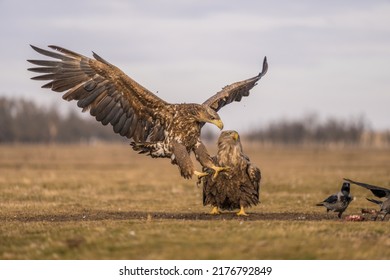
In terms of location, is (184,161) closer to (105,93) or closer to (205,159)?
(205,159)

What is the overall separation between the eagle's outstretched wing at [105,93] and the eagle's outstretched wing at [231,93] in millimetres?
1765

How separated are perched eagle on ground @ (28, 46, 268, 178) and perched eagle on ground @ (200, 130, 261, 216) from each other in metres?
0.60

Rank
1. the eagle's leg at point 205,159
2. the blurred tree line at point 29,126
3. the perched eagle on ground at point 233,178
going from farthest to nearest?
the blurred tree line at point 29,126 < the perched eagle on ground at point 233,178 < the eagle's leg at point 205,159

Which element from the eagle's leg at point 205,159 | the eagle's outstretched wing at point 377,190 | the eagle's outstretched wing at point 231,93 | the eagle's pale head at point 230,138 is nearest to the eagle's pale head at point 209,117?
the eagle's leg at point 205,159

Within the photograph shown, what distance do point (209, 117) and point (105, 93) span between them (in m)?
2.90

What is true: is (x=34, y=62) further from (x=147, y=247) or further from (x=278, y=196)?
(x=278, y=196)

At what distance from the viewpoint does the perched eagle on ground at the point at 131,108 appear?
16.3m

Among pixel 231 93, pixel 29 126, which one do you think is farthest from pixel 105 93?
pixel 29 126

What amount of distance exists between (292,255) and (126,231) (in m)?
3.34

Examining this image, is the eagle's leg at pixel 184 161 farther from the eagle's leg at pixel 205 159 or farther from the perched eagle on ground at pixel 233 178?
the perched eagle on ground at pixel 233 178

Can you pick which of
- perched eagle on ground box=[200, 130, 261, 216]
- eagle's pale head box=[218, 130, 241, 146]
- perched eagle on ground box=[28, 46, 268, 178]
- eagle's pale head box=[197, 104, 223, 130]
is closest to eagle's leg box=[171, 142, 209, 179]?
perched eagle on ground box=[28, 46, 268, 178]

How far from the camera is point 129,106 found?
17.4 metres

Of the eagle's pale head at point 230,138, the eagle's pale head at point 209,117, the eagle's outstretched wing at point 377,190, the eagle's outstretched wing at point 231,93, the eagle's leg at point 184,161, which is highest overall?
the eagle's outstretched wing at point 231,93

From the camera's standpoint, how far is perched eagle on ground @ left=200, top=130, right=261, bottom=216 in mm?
16781
